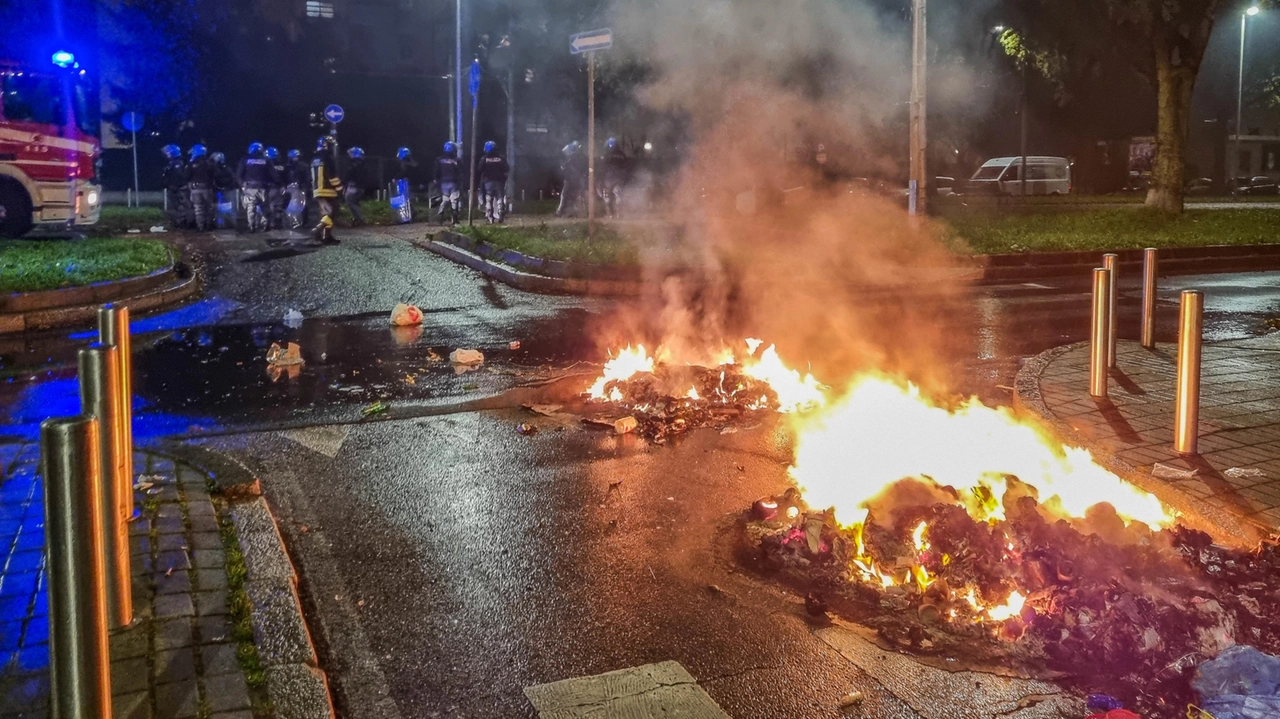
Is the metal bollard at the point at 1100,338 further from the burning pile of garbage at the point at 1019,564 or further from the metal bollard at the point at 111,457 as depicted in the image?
the metal bollard at the point at 111,457

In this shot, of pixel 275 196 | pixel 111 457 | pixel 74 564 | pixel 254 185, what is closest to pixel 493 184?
pixel 275 196

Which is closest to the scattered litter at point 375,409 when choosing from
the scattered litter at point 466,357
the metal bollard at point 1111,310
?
the scattered litter at point 466,357

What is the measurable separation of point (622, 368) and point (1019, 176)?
106ft

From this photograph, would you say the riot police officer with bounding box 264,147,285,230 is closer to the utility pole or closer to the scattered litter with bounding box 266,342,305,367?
the utility pole

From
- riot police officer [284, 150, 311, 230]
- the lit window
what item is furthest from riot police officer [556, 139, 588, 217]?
the lit window

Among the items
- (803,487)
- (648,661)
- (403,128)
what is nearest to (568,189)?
(403,128)

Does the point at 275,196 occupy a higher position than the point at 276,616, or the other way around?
the point at 275,196

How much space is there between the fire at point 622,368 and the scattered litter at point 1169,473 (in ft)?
11.9

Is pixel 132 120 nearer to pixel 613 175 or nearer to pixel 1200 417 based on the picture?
pixel 613 175

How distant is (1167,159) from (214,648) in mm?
25049

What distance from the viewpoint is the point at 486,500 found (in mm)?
5684

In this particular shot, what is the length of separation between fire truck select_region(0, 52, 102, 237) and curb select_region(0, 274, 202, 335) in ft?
21.1

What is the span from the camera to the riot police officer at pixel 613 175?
68.3 feet

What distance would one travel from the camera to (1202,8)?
22.4 meters
